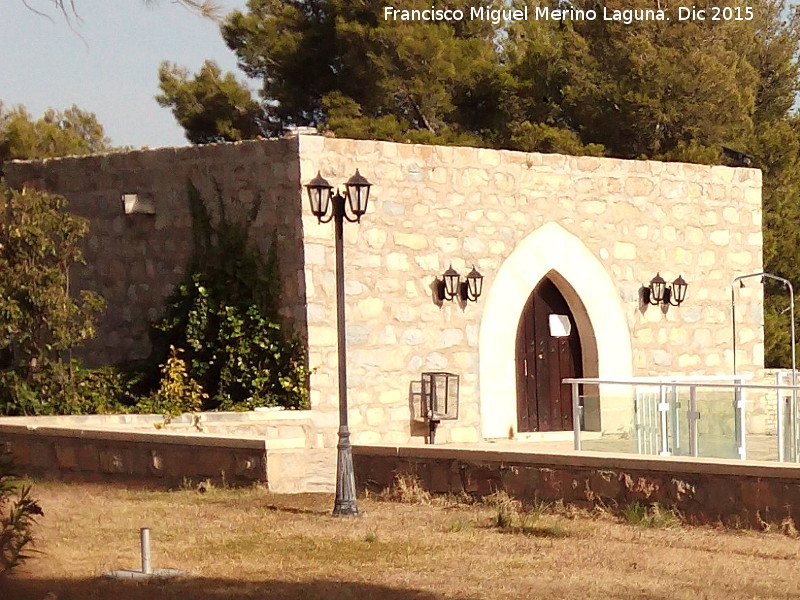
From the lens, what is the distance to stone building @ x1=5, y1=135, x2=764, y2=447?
598 inches

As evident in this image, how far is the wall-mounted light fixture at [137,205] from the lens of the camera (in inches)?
637

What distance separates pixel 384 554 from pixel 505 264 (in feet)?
26.9

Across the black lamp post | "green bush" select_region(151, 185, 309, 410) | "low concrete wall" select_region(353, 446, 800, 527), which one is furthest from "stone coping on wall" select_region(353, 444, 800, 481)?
"green bush" select_region(151, 185, 309, 410)

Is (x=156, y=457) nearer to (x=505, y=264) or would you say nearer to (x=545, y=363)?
(x=505, y=264)

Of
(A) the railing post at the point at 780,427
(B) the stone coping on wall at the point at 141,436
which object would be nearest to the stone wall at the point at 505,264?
(A) the railing post at the point at 780,427

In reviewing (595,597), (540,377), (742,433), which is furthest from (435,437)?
(595,597)

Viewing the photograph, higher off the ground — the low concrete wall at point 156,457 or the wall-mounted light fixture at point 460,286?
the wall-mounted light fixture at point 460,286

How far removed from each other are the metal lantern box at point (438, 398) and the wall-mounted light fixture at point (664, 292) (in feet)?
10.3

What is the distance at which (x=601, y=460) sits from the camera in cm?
1016

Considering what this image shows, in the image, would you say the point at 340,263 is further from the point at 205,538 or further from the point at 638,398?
the point at 638,398

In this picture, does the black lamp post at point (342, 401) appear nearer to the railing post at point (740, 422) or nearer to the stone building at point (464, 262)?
the stone building at point (464, 262)

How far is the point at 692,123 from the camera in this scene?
2673 centimetres

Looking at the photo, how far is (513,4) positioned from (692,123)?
6.24 meters

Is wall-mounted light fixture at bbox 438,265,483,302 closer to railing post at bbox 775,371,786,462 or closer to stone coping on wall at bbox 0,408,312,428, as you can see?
stone coping on wall at bbox 0,408,312,428
